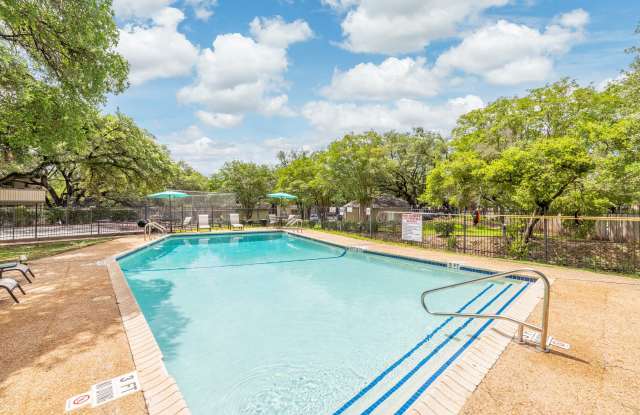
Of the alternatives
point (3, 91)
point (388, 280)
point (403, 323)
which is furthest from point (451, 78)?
point (3, 91)

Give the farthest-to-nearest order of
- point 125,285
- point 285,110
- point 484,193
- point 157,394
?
1. point 285,110
2. point 484,193
3. point 125,285
4. point 157,394

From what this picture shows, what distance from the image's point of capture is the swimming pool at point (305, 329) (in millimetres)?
3549

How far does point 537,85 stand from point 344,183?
11.6 metres

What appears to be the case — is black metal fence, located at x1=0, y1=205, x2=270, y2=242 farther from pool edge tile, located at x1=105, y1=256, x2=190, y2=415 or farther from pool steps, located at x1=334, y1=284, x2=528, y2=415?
pool steps, located at x1=334, y1=284, x2=528, y2=415

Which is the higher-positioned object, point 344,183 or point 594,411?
point 344,183

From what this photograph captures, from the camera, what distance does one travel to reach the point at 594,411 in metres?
2.46

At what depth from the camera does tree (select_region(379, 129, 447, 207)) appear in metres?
22.9

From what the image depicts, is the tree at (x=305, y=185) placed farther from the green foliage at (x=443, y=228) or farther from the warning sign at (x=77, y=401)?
the warning sign at (x=77, y=401)

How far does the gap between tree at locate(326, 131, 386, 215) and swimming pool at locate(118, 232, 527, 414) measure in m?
6.66

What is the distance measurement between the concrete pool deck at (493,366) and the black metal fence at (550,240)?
3.63 m

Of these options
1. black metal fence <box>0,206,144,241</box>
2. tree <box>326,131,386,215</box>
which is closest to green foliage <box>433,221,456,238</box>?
tree <box>326,131,386,215</box>

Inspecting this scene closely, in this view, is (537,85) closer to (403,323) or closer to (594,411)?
(403,323)

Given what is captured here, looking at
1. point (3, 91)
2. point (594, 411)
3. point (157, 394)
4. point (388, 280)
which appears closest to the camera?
point (594, 411)

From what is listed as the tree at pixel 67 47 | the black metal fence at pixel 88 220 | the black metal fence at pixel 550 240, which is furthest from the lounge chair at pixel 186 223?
the black metal fence at pixel 550 240
